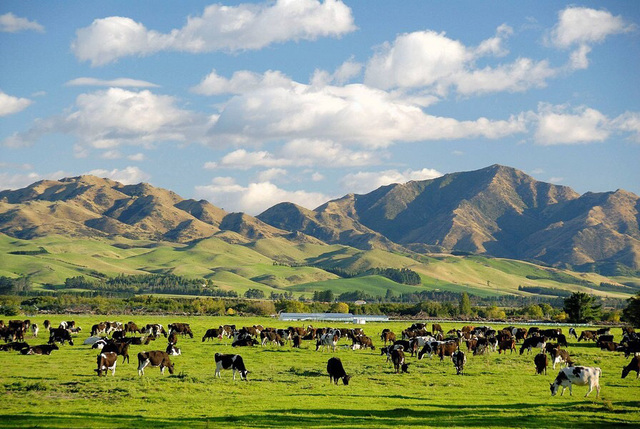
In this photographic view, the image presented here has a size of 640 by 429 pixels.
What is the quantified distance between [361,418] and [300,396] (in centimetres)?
594

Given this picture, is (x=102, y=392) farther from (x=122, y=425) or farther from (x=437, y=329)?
(x=437, y=329)

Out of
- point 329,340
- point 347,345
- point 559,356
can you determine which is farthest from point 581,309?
point 559,356

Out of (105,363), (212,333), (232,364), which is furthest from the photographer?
(212,333)

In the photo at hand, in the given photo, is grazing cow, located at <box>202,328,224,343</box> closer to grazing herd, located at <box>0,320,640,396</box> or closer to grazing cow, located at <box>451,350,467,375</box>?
grazing herd, located at <box>0,320,640,396</box>

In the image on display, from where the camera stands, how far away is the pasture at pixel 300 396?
1070 inches

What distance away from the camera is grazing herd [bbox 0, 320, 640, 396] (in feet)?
127

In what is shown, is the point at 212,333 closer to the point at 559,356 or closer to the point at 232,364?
the point at 232,364

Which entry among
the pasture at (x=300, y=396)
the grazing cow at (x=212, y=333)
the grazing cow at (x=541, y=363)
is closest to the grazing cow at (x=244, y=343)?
the grazing cow at (x=212, y=333)

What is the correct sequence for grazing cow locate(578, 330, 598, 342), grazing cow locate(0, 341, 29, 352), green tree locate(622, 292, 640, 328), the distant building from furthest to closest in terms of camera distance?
the distant building, green tree locate(622, 292, 640, 328), grazing cow locate(578, 330, 598, 342), grazing cow locate(0, 341, 29, 352)

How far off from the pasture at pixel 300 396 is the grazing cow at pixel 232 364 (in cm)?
73

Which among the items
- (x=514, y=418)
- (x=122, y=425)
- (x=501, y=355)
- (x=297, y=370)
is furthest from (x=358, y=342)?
(x=122, y=425)

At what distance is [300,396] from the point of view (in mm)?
33000

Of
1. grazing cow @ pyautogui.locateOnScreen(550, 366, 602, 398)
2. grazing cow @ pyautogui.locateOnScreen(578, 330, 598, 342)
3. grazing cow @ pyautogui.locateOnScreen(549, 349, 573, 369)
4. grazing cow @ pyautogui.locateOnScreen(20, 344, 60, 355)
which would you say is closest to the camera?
grazing cow @ pyautogui.locateOnScreen(550, 366, 602, 398)

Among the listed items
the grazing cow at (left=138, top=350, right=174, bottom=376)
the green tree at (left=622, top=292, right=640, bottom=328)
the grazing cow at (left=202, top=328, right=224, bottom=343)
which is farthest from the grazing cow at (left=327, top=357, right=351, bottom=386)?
the green tree at (left=622, top=292, right=640, bottom=328)
